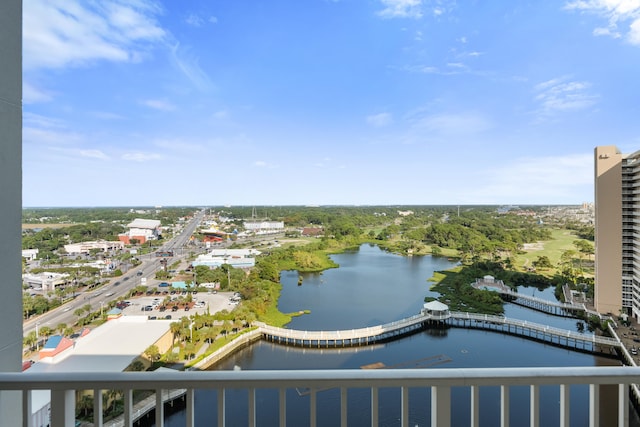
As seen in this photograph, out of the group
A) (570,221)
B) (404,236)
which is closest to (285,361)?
(570,221)

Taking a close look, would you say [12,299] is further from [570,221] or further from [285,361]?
[570,221]

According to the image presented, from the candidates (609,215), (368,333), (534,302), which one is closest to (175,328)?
(368,333)

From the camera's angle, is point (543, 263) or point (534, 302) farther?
point (543, 263)

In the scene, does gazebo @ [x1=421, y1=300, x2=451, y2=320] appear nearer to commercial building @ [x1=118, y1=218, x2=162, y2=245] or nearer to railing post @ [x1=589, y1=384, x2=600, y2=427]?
commercial building @ [x1=118, y1=218, x2=162, y2=245]

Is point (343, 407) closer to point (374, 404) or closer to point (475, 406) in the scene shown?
point (374, 404)

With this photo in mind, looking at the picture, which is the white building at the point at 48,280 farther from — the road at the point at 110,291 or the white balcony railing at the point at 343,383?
the white balcony railing at the point at 343,383

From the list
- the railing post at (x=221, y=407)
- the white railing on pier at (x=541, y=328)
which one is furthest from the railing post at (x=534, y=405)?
the white railing on pier at (x=541, y=328)

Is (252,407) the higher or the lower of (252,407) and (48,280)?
the higher

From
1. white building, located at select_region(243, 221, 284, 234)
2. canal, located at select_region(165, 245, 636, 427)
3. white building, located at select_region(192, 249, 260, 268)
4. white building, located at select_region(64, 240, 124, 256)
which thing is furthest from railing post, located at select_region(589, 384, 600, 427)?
white building, located at select_region(243, 221, 284, 234)
